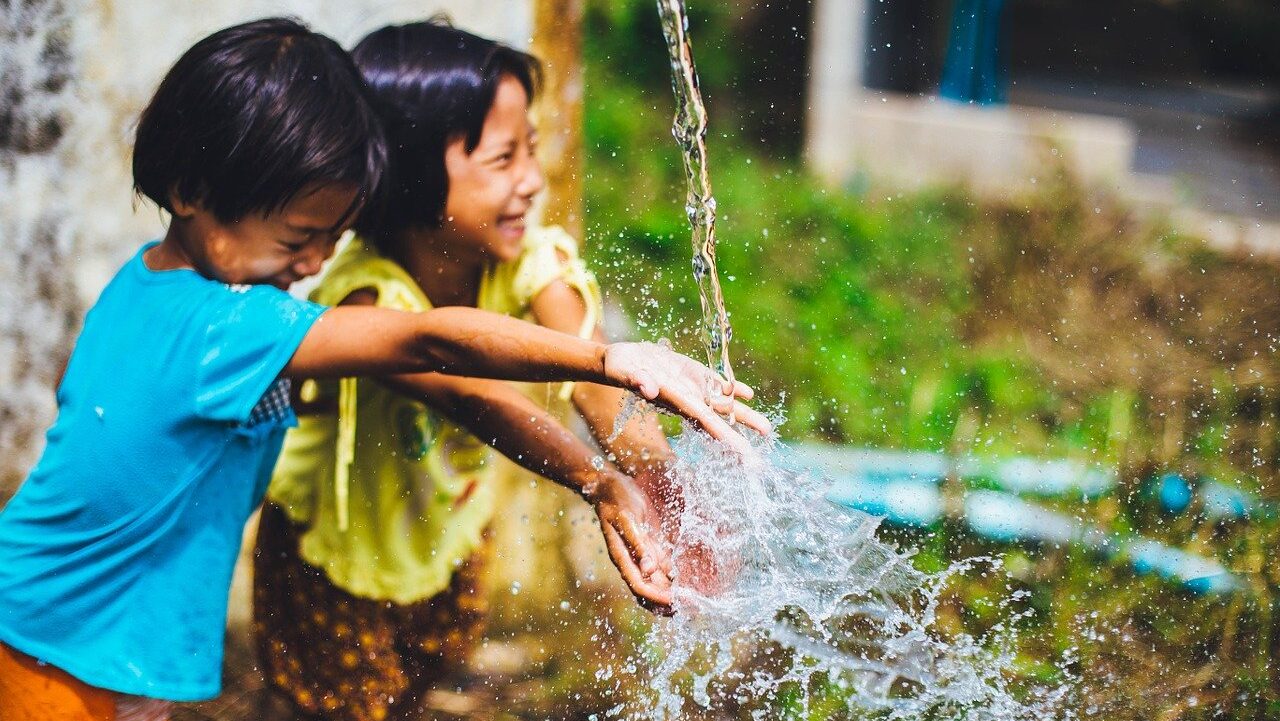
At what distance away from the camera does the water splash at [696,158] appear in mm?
2033

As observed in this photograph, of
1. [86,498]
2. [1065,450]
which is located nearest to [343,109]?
[86,498]

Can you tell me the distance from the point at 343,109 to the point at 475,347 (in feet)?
1.53

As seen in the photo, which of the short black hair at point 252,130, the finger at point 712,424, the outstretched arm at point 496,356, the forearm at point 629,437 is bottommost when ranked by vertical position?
the forearm at point 629,437

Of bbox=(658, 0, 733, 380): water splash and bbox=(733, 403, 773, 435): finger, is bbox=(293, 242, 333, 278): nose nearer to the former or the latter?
bbox=(658, 0, 733, 380): water splash

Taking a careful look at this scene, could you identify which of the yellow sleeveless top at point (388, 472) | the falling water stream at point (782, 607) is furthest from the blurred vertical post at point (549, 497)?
the yellow sleeveless top at point (388, 472)

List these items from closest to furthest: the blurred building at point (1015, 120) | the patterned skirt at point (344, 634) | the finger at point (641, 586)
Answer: the finger at point (641, 586) → the patterned skirt at point (344, 634) → the blurred building at point (1015, 120)

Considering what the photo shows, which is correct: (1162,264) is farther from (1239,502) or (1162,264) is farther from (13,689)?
(13,689)

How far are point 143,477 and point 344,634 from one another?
75 cm

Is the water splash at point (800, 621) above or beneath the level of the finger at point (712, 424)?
beneath

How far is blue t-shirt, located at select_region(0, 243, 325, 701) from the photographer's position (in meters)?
1.75

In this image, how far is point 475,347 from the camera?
5.58ft

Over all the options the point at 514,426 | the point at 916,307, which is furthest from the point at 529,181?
the point at 916,307

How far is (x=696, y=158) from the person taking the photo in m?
2.20

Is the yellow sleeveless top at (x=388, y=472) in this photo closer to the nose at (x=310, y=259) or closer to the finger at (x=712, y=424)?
the nose at (x=310, y=259)
